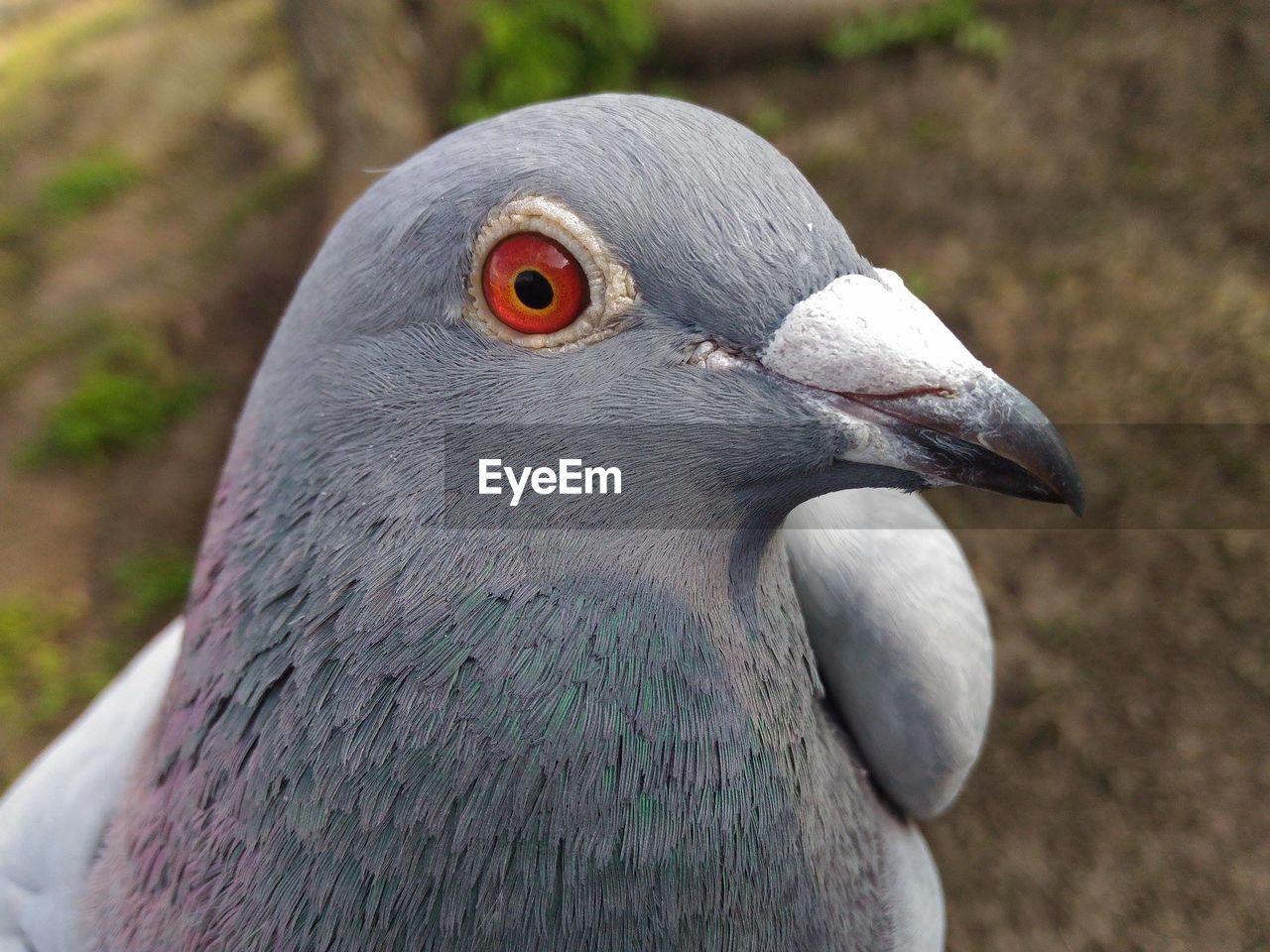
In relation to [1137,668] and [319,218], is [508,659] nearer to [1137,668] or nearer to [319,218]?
[1137,668]

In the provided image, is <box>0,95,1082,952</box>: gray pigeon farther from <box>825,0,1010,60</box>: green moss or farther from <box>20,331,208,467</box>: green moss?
<box>825,0,1010,60</box>: green moss

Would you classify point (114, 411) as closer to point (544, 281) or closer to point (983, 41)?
point (544, 281)

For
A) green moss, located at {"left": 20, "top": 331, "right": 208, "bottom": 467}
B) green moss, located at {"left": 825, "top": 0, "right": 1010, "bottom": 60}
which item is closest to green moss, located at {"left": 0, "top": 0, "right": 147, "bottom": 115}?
green moss, located at {"left": 20, "top": 331, "right": 208, "bottom": 467}

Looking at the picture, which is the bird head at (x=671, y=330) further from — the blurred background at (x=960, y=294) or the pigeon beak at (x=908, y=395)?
the blurred background at (x=960, y=294)

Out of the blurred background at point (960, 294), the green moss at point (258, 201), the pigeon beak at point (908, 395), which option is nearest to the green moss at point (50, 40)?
the blurred background at point (960, 294)

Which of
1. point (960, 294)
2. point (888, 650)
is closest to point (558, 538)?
point (888, 650)
